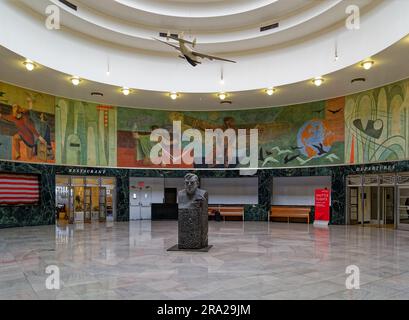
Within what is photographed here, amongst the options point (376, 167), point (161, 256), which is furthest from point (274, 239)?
point (376, 167)

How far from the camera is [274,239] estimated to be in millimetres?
13852

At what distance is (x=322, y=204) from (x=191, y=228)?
37.7 feet

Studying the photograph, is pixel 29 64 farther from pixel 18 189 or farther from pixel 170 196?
pixel 170 196

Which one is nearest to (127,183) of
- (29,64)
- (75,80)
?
(75,80)

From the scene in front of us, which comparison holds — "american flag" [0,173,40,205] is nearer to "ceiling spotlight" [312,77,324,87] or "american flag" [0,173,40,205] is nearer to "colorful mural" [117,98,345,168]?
"colorful mural" [117,98,345,168]

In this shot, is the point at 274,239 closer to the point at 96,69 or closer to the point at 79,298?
the point at 79,298

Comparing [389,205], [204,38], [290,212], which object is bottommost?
[290,212]

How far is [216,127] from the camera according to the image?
23.0 m

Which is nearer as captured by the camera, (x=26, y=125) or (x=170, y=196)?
(x=26, y=125)

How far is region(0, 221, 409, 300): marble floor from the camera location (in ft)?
21.0

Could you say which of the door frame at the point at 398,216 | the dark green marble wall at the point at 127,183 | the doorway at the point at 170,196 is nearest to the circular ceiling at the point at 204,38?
the dark green marble wall at the point at 127,183

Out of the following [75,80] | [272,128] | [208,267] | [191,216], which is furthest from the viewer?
[272,128]

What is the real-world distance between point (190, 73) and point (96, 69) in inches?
206

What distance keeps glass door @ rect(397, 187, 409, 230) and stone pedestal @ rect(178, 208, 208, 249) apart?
1191cm
